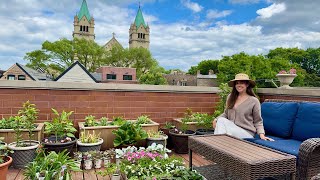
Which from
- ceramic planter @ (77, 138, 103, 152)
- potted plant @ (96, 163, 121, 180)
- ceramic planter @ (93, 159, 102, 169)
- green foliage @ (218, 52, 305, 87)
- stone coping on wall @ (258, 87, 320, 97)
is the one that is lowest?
ceramic planter @ (93, 159, 102, 169)

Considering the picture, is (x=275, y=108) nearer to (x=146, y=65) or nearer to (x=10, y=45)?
(x=10, y=45)

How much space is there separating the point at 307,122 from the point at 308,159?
2.65ft

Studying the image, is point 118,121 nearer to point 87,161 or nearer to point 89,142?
point 89,142

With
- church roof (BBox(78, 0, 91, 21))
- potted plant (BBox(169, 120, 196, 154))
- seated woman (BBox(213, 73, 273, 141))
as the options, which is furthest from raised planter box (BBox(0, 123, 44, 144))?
church roof (BBox(78, 0, 91, 21))

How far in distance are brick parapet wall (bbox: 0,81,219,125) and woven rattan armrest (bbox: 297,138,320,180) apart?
2593 mm

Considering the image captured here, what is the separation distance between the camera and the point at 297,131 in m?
2.89

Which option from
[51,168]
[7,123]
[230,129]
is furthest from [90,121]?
[230,129]

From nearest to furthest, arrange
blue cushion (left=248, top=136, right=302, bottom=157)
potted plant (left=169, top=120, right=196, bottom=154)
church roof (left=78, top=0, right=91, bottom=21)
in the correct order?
blue cushion (left=248, top=136, right=302, bottom=157) → potted plant (left=169, top=120, right=196, bottom=154) → church roof (left=78, top=0, right=91, bottom=21)

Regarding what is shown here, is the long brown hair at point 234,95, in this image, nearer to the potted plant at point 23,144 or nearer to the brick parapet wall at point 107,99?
the brick parapet wall at point 107,99

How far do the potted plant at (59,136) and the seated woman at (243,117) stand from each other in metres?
1.93

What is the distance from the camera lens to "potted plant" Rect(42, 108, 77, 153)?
122 inches

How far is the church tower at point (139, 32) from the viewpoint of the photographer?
206 ft

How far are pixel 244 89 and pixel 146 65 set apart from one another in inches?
1554

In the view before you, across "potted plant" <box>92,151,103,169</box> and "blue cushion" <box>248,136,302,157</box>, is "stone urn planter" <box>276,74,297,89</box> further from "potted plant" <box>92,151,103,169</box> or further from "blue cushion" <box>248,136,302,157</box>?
"potted plant" <box>92,151,103,169</box>
